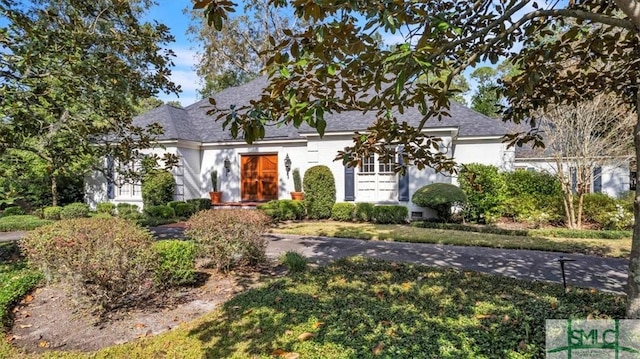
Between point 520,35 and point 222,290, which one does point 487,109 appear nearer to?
point 520,35

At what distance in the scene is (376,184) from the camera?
1380 cm

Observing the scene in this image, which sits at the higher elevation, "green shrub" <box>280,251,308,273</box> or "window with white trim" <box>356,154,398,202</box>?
"window with white trim" <box>356,154,398,202</box>

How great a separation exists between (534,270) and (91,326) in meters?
6.73

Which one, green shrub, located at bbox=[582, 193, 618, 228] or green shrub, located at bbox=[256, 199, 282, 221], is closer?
green shrub, located at bbox=[582, 193, 618, 228]

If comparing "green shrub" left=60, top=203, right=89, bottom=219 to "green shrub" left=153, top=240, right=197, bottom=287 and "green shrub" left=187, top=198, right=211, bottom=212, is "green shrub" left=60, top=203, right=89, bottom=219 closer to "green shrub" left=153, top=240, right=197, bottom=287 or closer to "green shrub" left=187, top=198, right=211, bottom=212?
"green shrub" left=187, top=198, right=211, bottom=212

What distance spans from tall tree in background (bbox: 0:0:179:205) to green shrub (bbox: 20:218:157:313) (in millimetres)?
2287

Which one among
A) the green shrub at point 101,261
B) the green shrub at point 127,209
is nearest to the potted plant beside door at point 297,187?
the green shrub at point 127,209

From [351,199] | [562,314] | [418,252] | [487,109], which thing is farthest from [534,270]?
[487,109]

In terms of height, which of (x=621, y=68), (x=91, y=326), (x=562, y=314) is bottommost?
(x=91, y=326)

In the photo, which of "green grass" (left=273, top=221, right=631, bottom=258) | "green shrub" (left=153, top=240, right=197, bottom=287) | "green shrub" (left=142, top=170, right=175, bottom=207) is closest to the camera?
"green shrub" (left=153, top=240, right=197, bottom=287)

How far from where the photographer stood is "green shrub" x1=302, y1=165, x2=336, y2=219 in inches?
533

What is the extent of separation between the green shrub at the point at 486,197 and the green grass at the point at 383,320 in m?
8.05

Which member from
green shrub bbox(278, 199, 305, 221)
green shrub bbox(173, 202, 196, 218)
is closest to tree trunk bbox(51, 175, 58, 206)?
green shrub bbox(173, 202, 196, 218)

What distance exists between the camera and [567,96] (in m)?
4.25
